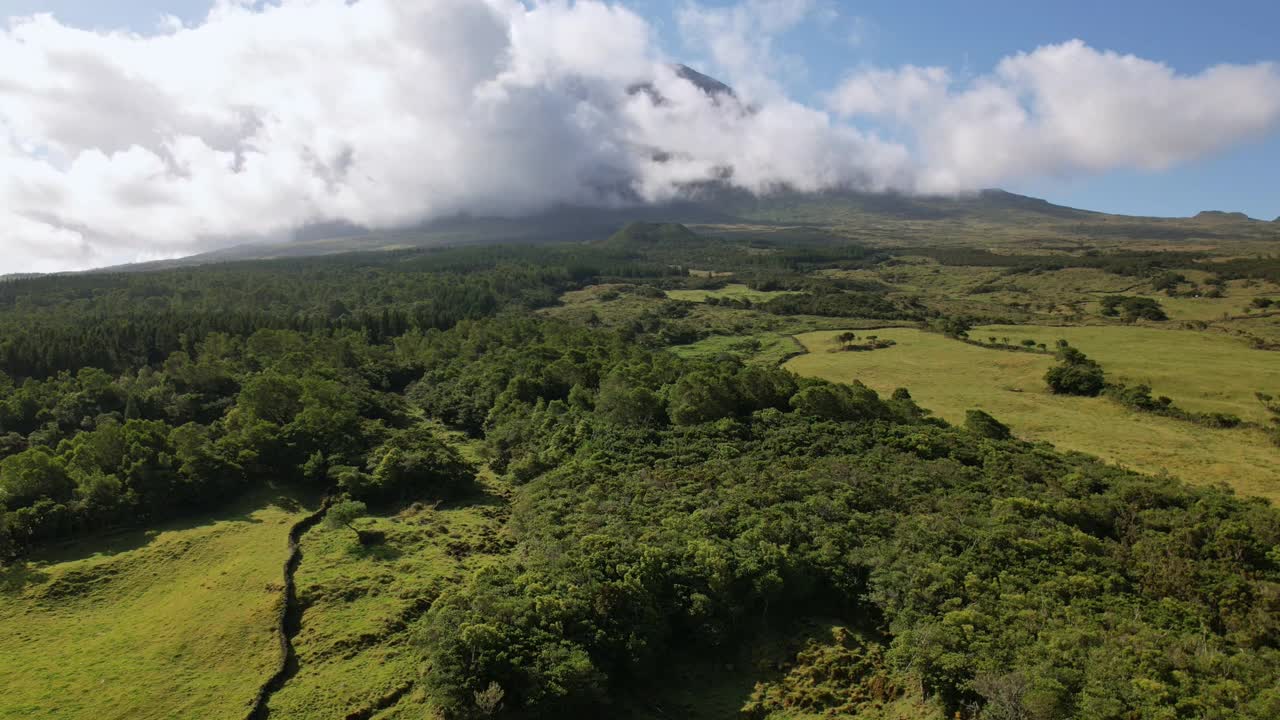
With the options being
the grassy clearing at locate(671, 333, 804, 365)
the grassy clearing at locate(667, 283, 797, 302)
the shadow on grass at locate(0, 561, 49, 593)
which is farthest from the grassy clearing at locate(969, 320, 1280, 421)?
the shadow on grass at locate(0, 561, 49, 593)

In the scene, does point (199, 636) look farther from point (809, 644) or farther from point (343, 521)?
point (809, 644)

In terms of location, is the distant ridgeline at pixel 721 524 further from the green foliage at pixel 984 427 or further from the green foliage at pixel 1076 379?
the green foliage at pixel 1076 379

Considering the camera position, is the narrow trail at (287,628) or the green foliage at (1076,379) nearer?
the narrow trail at (287,628)

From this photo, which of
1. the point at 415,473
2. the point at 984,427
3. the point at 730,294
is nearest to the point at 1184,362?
the point at 984,427

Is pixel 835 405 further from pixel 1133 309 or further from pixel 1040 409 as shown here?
pixel 1133 309

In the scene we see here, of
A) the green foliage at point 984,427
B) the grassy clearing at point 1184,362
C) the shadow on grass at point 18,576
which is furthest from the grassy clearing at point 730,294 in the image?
the shadow on grass at point 18,576

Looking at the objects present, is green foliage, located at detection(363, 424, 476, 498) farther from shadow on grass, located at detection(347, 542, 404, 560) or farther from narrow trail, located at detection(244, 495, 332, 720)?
shadow on grass, located at detection(347, 542, 404, 560)

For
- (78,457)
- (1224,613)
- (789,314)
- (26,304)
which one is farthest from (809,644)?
(26,304)
